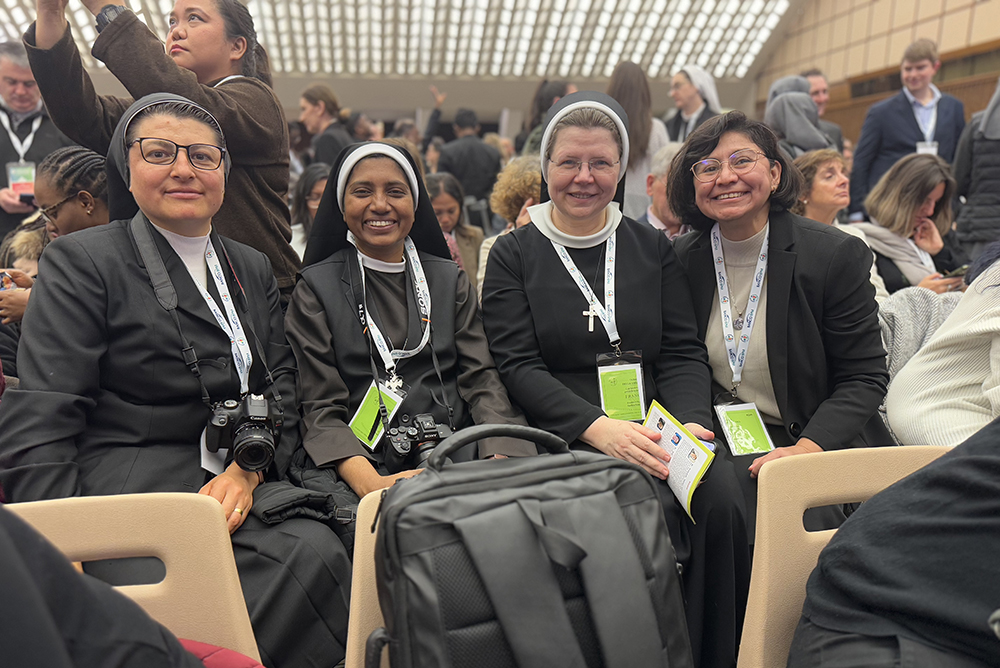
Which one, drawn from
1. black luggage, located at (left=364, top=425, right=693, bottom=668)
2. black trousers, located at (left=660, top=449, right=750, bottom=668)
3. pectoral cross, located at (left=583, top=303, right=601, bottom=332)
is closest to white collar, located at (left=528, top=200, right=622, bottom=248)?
pectoral cross, located at (left=583, top=303, right=601, bottom=332)

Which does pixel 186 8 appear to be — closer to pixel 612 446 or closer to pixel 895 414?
pixel 612 446

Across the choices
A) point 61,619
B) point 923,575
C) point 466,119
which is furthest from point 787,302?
point 466,119

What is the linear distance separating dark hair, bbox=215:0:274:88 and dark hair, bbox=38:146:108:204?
2.15 ft

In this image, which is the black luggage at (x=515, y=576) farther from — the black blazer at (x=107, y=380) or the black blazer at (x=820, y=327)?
the black blazer at (x=820, y=327)

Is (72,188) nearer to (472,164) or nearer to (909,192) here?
(909,192)

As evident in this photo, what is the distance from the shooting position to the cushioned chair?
153 centimetres

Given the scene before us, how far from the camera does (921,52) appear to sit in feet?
19.1

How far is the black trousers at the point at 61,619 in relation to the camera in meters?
0.79

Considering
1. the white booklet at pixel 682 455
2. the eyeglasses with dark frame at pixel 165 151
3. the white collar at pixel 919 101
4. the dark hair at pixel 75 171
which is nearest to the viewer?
the white booklet at pixel 682 455

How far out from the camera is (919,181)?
3676mm

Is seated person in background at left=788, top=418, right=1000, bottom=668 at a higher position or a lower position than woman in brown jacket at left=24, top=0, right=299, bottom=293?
lower

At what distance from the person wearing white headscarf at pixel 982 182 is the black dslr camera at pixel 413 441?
438cm

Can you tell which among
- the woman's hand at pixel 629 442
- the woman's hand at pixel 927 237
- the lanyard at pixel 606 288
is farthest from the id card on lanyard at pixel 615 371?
the woman's hand at pixel 927 237

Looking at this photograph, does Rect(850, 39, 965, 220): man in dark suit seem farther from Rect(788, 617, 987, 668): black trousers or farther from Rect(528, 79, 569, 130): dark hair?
Rect(788, 617, 987, 668): black trousers
